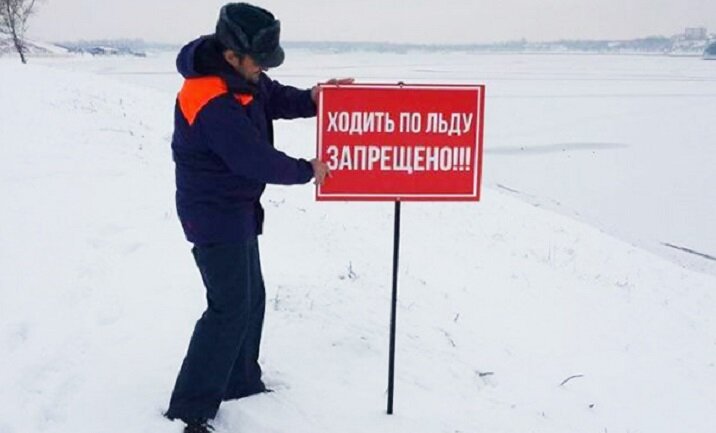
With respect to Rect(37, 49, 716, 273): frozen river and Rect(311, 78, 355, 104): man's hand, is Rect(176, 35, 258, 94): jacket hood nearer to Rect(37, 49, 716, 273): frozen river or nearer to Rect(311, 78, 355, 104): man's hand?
Rect(311, 78, 355, 104): man's hand

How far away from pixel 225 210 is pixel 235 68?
64 cm

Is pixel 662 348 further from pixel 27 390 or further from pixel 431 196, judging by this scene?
pixel 27 390

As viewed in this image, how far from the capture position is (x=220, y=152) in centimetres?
304

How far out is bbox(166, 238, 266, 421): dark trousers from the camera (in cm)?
331

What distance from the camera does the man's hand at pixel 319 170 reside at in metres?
3.33

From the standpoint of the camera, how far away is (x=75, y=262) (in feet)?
18.1

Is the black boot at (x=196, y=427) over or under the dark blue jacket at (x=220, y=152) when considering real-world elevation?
under

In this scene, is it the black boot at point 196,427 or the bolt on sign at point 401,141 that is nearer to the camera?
the black boot at point 196,427

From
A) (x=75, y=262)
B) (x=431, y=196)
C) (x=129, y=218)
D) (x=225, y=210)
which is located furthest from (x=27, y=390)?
(x=129, y=218)

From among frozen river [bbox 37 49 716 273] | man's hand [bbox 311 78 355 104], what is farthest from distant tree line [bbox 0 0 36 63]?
man's hand [bbox 311 78 355 104]

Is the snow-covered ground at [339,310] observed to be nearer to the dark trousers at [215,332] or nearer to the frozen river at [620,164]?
the dark trousers at [215,332]

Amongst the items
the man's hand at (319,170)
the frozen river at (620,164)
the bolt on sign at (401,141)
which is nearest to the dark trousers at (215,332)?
the man's hand at (319,170)

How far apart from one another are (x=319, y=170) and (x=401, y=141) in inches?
20.2

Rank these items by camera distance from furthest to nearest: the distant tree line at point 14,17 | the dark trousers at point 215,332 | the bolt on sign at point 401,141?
the distant tree line at point 14,17 < the bolt on sign at point 401,141 < the dark trousers at point 215,332
